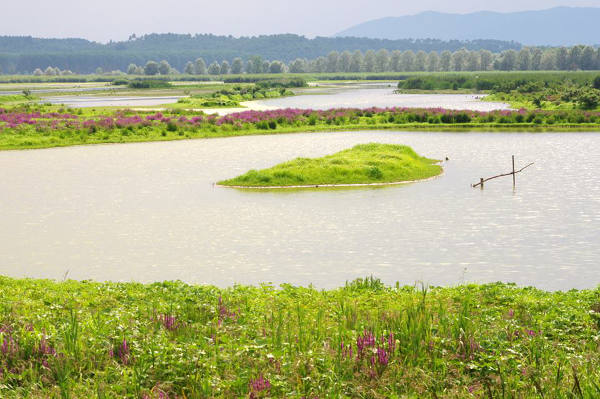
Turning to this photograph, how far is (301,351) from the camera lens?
10.0 m

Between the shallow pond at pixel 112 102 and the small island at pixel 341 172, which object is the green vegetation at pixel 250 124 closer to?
the small island at pixel 341 172

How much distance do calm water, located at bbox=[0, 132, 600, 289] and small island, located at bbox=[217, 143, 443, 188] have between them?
1.40 meters

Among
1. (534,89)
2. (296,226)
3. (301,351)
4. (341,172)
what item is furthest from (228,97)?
(301,351)

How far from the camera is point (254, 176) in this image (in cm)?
3089

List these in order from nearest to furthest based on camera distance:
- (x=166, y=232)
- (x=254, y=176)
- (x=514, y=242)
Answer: (x=514, y=242) → (x=166, y=232) → (x=254, y=176)

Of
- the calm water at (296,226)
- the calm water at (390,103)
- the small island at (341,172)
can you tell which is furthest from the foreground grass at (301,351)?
the calm water at (390,103)

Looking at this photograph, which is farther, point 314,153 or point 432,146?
point 432,146

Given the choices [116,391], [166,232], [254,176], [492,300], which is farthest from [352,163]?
[116,391]

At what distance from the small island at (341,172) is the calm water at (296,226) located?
A: 1402mm

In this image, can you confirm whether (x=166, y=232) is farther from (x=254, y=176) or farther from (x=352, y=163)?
(x=352, y=163)

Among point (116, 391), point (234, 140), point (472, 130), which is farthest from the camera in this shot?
point (472, 130)

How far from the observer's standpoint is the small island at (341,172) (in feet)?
→ 100

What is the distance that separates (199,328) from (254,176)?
2013 cm

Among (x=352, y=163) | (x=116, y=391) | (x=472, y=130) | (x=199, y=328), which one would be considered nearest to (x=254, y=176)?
(x=352, y=163)
